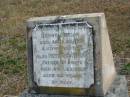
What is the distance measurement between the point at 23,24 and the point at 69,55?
6.78 metres

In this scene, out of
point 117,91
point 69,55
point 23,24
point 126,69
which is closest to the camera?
point 69,55

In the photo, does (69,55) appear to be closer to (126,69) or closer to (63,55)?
(63,55)

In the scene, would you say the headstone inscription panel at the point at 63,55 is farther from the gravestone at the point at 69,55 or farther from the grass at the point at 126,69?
the grass at the point at 126,69

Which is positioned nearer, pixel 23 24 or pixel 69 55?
pixel 69 55

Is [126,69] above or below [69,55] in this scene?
below

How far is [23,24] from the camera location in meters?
10.7

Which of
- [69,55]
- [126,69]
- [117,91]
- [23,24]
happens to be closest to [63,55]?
[69,55]

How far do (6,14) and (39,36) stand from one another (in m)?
8.25

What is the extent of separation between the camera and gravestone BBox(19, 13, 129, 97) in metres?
4.00

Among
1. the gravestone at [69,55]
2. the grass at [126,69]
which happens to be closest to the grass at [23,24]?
the grass at [126,69]

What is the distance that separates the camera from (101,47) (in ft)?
13.1

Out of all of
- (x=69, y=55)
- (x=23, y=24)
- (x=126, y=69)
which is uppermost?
(x=23, y=24)

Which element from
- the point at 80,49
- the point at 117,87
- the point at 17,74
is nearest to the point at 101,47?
the point at 80,49

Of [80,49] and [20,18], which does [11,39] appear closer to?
[20,18]
